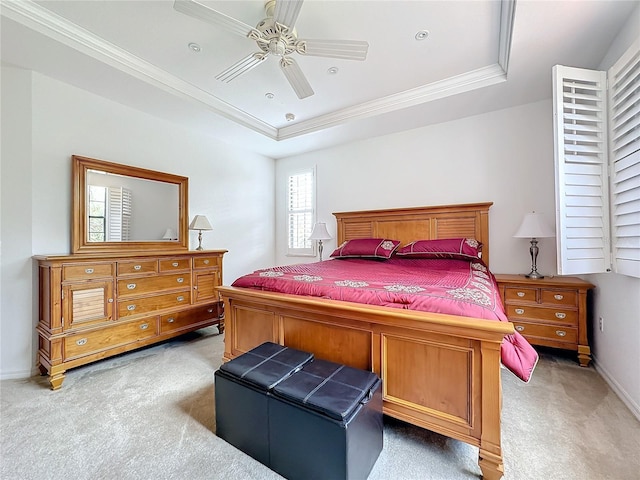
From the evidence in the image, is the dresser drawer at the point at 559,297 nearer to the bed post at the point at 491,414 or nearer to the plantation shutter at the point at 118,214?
the bed post at the point at 491,414

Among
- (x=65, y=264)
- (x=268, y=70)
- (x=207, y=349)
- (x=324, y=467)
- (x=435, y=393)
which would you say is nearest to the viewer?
(x=324, y=467)

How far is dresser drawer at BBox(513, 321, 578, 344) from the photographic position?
92.3 inches

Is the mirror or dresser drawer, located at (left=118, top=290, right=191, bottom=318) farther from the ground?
the mirror

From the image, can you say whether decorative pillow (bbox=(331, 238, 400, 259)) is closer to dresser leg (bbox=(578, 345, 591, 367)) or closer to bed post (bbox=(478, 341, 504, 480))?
dresser leg (bbox=(578, 345, 591, 367))

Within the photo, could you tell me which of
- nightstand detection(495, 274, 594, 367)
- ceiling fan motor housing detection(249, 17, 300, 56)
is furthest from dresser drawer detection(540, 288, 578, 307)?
ceiling fan motor housing detection(249, 17, 300, 56)

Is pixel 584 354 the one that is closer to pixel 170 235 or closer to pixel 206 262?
pixel 206 262

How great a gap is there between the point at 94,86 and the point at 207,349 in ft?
9.25

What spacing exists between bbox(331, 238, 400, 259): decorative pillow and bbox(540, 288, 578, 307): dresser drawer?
1.49 metres

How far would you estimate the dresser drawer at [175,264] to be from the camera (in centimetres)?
280

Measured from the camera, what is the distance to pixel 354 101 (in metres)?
3.17

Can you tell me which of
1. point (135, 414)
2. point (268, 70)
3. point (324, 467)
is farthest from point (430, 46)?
point (135, 414)

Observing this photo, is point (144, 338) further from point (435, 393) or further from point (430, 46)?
point (430, 46)

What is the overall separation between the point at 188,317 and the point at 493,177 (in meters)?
3.89

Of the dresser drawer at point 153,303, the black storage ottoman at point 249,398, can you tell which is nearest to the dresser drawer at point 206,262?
the dresser drawer at point 153,303
